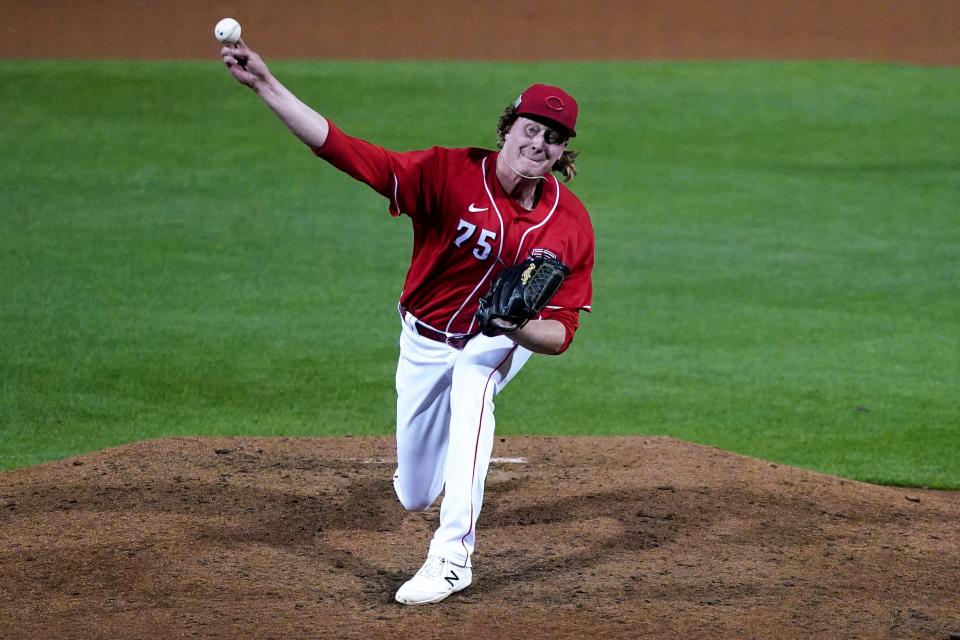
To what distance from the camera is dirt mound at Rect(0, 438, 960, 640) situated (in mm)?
4426

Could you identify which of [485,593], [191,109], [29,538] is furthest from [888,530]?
[191,109]

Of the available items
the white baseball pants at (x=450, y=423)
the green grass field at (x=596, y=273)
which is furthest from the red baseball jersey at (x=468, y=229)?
the green grass field at (x=596, y=273)

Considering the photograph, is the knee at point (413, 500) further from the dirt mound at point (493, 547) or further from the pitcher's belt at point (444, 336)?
the pitcher's belt at point (444, 336)

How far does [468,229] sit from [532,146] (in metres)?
0.38

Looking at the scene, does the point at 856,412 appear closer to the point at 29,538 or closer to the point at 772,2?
the point at 29,538

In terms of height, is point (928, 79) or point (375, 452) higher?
point (928, 79)

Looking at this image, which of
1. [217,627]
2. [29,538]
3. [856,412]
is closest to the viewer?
[217,627]

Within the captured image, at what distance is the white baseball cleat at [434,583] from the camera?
4.55 meters

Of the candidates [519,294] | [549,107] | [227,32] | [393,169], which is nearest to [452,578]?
[519,294]

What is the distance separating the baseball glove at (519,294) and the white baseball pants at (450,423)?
35 cm

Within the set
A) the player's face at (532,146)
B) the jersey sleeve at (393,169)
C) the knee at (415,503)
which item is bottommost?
the knee at (415,503)

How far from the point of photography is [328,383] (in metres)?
8.52

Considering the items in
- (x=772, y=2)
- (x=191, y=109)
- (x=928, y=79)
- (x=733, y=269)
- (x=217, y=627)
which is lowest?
(x=217, y=627)

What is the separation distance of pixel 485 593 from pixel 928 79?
1916 centimetres
